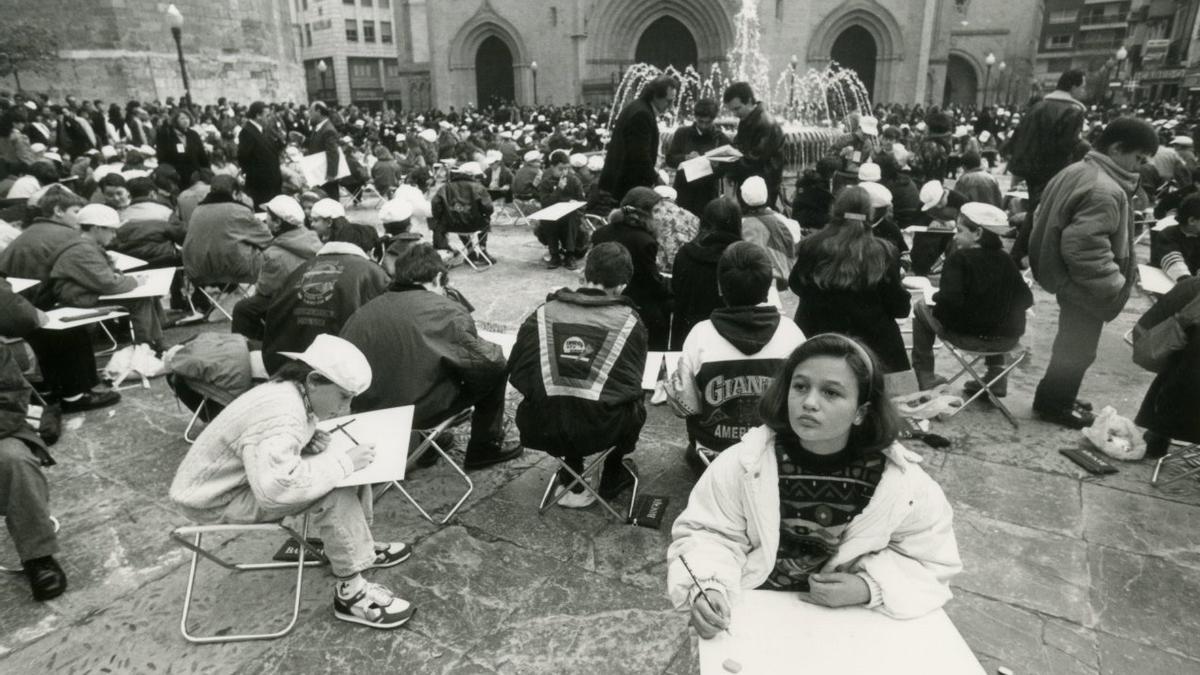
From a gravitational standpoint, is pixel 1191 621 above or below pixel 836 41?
below

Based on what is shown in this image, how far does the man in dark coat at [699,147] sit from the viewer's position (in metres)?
7.12

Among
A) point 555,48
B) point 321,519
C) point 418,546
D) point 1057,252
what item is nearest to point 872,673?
point 321,519

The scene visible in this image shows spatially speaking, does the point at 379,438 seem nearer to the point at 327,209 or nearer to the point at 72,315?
the point at 72,315

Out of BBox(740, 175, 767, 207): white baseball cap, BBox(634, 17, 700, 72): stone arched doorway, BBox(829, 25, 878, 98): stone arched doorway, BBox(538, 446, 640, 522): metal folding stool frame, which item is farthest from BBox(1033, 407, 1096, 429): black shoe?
BBox(829, 25, 878, 98): stone arched doorway

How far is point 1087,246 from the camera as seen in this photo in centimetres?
421

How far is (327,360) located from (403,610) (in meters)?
1.11

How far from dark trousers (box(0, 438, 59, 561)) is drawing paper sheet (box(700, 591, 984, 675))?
3018 mm

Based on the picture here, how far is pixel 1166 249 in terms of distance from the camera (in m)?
6.21

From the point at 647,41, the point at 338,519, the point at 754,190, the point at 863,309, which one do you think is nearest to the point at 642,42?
the point at 647,41

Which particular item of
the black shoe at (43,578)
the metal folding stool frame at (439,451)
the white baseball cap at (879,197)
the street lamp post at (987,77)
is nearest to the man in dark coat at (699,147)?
the white baseball cap at (879,197)

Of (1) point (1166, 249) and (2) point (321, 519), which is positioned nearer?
(2) point (321, 519)

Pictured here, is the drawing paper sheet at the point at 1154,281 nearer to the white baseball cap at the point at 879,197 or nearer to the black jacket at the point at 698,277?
the white baseball cap at the point at 879,197

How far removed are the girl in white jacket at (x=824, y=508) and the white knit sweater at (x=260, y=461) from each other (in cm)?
137

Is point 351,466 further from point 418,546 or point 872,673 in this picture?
point 872,673
